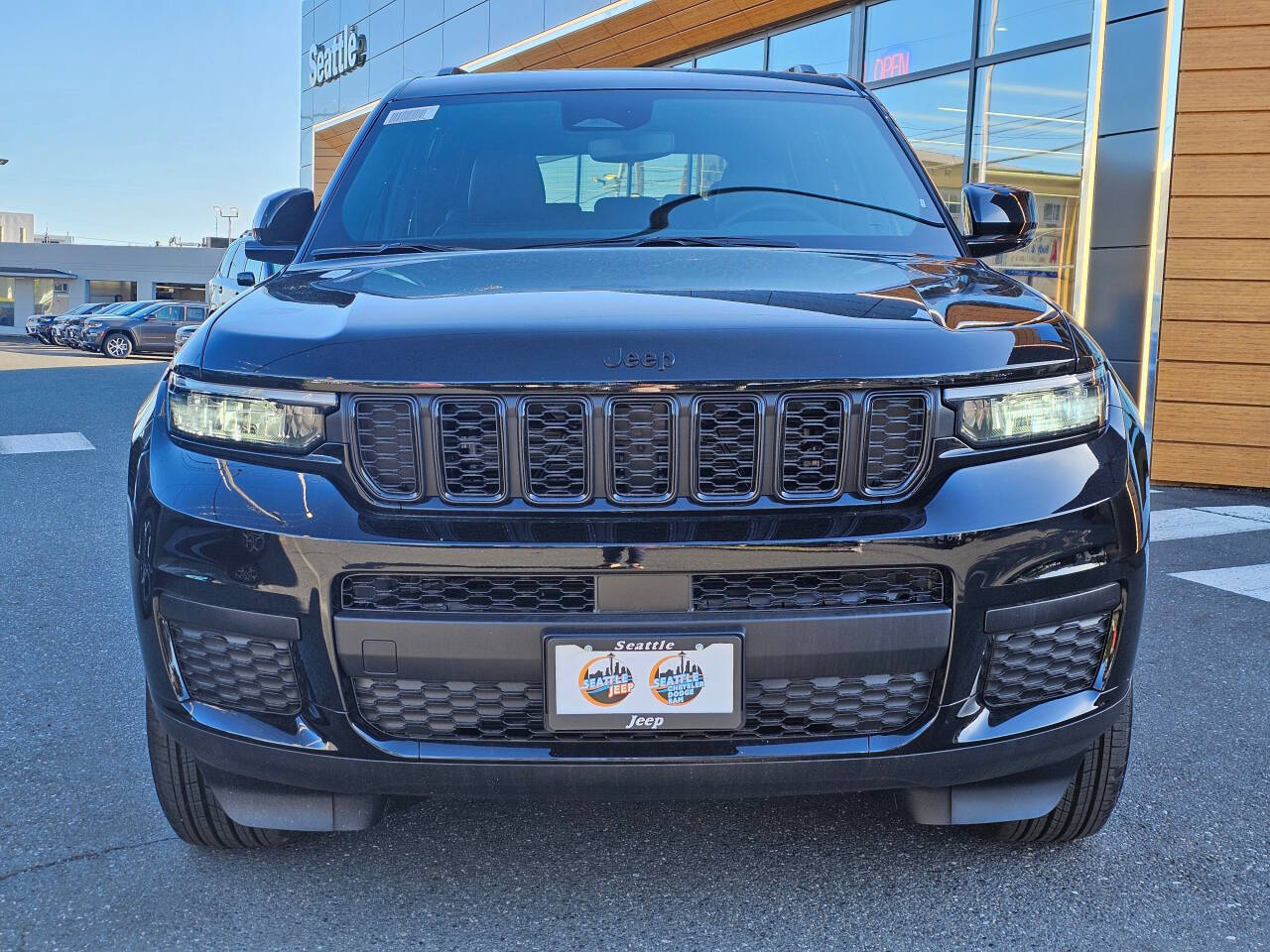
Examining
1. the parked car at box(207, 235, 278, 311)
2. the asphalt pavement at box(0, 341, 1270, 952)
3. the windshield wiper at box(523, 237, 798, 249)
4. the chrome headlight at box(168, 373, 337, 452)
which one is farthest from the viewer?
the parked car at box(207, 235, 278, 311)

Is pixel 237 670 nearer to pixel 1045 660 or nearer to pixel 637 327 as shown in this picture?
pixel 637 327

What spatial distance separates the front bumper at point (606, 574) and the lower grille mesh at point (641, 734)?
0.02 metres

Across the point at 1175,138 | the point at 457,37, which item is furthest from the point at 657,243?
the point at 457,37

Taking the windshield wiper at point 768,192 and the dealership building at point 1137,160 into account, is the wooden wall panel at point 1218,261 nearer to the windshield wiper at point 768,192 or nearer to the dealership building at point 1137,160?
the dealership building at point 1137,160

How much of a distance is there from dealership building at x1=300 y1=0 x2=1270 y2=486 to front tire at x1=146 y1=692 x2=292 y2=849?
7130mm

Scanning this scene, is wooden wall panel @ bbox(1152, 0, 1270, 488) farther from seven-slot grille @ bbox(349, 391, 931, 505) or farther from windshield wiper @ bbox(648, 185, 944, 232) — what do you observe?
seven-slot grille @ bbox(349, 391, 931, 505)

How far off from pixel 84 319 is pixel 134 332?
7.94 feet

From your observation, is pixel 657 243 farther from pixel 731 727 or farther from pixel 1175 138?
pixel 1175 138

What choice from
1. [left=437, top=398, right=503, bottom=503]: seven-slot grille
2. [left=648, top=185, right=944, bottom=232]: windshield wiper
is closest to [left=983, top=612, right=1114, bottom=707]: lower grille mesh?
[left=437, top=398, right=503, bottom=503]: seven-slot grille

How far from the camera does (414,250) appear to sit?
110 inches

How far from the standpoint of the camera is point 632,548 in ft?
6.01

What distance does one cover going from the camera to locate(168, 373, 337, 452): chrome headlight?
6.37 ft

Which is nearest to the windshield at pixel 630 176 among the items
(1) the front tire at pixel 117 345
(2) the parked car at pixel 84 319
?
(1) the front tire at pixel 117 345

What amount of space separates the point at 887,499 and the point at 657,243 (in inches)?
42.8
